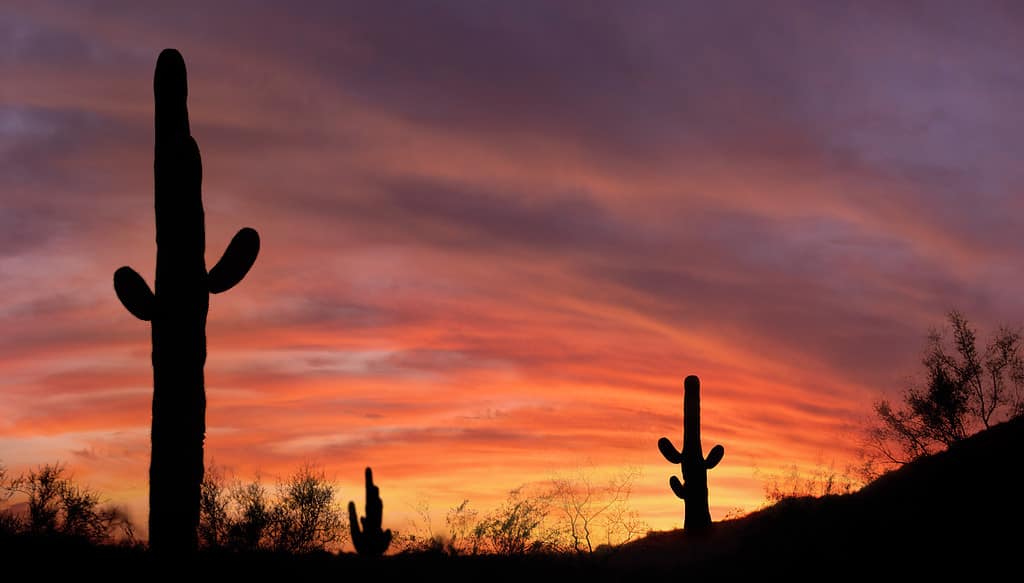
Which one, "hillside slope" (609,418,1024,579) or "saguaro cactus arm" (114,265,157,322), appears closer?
"hillside slope" (609,418,1024,579)

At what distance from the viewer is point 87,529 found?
18.7 meters

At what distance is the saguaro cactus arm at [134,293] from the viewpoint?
40.8ft

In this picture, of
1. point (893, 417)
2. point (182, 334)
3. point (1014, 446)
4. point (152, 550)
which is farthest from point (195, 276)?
point (893, 417)

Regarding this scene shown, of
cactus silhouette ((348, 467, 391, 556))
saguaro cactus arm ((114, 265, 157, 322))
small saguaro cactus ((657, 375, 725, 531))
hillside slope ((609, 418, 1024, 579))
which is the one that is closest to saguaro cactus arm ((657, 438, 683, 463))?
small saguaro cactus ((657, 375, 725, 531))

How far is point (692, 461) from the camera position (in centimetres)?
2695

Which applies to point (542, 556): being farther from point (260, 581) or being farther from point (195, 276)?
point (195, 276)

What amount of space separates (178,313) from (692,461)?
18189 millimetres

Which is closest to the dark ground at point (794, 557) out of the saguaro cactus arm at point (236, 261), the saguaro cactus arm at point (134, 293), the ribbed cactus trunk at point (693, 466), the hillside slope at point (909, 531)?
the hillside slope at point (909, 531)

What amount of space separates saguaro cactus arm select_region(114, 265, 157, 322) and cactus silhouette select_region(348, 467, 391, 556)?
4706 mm

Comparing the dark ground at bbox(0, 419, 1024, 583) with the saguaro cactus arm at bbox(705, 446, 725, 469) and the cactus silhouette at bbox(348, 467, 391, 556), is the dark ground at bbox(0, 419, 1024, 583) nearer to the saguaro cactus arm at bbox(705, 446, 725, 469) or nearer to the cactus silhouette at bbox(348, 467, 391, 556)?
the cactus silhouette at bbox(348, 467, 391, 556)

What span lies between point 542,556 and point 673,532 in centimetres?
1332

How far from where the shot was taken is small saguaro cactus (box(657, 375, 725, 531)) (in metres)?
26.3

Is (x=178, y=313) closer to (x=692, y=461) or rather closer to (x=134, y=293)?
(x=134, y=293)

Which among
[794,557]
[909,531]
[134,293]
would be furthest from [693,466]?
[134,293]
